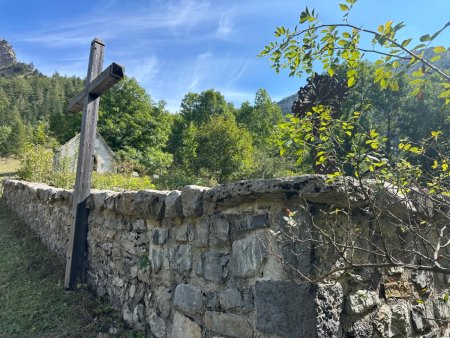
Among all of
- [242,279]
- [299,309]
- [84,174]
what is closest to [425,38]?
[299,309]

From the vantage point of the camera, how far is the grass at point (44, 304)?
3.23 meters

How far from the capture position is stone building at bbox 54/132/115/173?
8937 millimetres

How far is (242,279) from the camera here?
83.7 inches

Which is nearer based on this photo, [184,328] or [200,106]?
[184,328]

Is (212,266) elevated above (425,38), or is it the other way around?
(425,38)

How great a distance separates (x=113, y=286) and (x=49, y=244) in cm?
237

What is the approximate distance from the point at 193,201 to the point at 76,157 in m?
8.60

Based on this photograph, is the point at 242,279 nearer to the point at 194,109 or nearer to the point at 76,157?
the point at 76,157

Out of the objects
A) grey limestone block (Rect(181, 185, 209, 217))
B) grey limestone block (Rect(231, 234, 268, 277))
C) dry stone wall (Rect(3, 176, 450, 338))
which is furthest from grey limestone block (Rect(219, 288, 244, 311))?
grey limestone block (Rect(181, 185, 209, 217))

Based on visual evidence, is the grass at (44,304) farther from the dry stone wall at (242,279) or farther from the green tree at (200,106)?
the green tree at (200,106)

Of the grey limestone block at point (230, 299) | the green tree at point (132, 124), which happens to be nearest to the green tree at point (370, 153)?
the grey limestone block at point (230, 299)

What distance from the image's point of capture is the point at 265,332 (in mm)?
1923

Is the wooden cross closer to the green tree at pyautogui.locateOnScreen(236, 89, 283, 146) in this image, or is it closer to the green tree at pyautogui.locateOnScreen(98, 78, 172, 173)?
the green tree at pyautogui.locateOnScreen(98, 78, 172, 173)

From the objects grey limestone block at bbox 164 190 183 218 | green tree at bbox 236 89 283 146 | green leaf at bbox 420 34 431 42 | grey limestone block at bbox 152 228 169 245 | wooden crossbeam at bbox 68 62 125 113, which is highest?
green tree at bbox 236 89 283 146
